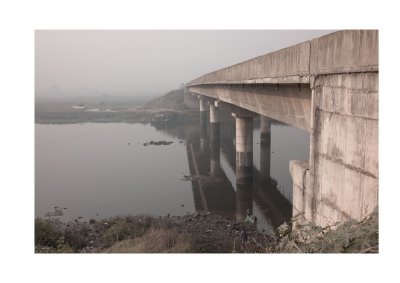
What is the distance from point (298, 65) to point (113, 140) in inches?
1360

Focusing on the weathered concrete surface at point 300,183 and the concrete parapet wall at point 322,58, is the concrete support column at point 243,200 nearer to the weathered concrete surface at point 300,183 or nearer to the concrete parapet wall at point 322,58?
the concrete parapet wall at point 322,58

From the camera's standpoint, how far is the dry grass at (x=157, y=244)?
28.9 feet

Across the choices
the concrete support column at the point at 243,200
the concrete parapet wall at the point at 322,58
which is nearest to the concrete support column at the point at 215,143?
the concrete support column at the point at 243,200

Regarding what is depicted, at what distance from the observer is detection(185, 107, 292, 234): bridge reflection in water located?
17453 millimetres

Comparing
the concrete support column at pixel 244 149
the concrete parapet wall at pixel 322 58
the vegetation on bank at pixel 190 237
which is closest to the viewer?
the vegetation on bank at pixel 190 237

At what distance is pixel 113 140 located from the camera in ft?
133

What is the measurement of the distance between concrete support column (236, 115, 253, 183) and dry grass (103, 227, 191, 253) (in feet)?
36.6

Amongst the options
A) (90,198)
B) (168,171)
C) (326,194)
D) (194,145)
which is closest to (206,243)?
(326,194)

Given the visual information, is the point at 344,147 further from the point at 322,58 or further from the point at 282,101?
the point at 282,101

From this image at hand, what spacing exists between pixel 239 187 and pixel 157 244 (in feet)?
38.6

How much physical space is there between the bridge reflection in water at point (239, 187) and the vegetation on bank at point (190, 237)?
191cm

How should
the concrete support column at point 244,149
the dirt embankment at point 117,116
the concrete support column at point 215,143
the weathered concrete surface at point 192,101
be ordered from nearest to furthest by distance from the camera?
the concrete support column at point 244,149 → the concrete support column at point 215,143 → the dirt embankment at point 117,116 → the weathered concrete surface at point 192,101

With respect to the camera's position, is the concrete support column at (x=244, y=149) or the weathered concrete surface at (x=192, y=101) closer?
the concrete support column at (x=244, y=149)

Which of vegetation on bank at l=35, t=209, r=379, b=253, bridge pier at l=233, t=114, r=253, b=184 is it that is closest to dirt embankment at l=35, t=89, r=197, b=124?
bridge pier at l=233, t=114, r=253, b=184
